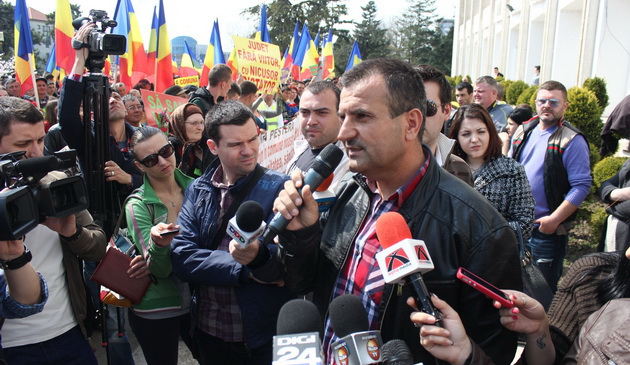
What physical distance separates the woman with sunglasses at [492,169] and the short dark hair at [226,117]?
1.63m

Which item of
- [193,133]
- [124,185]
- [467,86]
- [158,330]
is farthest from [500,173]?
[467,86]

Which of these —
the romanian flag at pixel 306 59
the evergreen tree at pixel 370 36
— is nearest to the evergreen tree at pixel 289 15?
the evergreen tree at pixel 370 36

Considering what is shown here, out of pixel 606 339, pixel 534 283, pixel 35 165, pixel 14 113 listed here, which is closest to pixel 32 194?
pixel 35 165

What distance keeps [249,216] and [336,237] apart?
0.37m

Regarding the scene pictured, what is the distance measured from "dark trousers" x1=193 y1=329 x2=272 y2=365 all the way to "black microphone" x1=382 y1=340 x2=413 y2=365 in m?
1.41

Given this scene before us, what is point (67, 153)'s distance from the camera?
2.05 metres

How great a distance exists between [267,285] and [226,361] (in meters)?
0.54

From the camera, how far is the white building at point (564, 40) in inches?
526

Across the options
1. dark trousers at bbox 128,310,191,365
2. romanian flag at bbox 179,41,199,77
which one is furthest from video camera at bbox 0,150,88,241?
romanian flag at bbox 179,41,199,77

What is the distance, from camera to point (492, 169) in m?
3.25

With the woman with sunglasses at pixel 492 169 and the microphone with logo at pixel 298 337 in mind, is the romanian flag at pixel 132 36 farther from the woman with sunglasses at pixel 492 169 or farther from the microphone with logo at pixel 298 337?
the microphone with logo at pixel 298 337

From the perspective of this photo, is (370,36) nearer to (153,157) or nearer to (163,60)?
(163,60)

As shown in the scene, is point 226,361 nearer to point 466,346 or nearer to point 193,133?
point 466,346

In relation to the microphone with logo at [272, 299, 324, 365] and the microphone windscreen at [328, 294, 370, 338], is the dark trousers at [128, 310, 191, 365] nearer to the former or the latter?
the microphone with logo at [272, 299, 324, 365]
